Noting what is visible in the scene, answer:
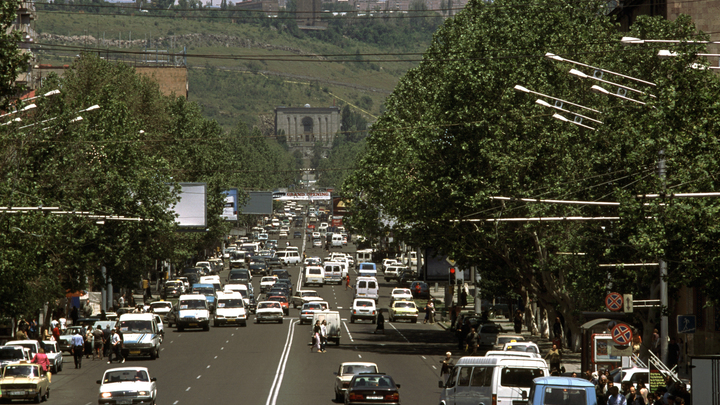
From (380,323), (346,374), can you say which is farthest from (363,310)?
(346,374)

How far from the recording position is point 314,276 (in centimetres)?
8406

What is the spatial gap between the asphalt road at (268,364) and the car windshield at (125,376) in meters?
1.24

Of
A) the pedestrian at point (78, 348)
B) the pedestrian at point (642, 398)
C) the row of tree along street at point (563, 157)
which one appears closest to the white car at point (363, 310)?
the row of tree along street at point (563, 157)

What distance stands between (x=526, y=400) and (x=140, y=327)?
75.2 ft

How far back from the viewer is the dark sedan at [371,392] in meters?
25.9

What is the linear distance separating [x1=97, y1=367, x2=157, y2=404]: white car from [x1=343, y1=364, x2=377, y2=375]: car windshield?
552 centimetres

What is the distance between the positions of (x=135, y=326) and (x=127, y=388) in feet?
49.9

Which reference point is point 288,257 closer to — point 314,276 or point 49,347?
point 314,276

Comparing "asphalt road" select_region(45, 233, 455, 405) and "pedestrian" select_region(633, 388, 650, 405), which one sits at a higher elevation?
"pedestrian" select_region(633, 388, 650, 405)

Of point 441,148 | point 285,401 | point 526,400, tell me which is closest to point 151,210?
point 441,148

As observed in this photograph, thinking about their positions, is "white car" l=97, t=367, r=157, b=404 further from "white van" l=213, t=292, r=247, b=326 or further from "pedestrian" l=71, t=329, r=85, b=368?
"white van" l=213, t=292, r=247, b=326

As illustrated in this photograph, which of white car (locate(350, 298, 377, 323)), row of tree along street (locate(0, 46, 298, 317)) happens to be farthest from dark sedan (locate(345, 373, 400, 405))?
white car (locate(350, 298, 377, 323))

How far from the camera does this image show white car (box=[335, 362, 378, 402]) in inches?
1107

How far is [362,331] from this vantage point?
2183 inches
